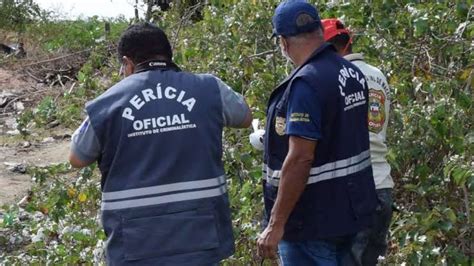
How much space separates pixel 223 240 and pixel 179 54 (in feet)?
9.59

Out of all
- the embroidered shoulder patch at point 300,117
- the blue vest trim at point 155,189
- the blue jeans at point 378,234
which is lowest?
the blue jeans at point 378,234

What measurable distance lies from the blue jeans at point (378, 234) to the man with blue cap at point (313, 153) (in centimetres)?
10

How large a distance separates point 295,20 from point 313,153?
0.48m

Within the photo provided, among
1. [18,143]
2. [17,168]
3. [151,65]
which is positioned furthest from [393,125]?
[18,143]

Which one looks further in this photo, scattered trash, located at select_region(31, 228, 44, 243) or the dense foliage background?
scattered trash, located at select_region(31, 228, 44, 243)

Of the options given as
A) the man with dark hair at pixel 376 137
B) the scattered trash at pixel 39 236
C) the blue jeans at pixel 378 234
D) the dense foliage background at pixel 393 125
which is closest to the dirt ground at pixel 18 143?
the scattered trash at pixel 39 236

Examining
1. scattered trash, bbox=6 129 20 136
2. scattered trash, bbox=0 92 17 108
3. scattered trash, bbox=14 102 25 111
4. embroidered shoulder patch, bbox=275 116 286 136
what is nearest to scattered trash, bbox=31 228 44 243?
embroidered shoulder patch, bbox=275 116 286 136

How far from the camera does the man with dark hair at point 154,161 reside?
3129 mm

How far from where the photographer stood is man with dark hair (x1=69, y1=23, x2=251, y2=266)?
3.13 m

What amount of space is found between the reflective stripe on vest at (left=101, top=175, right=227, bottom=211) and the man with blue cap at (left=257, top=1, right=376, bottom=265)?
0.26m

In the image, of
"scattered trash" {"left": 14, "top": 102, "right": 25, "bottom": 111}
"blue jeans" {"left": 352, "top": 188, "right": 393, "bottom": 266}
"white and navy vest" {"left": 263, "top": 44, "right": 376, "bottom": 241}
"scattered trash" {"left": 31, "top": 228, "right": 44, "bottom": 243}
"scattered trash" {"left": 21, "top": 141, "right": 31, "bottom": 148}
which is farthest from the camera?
"scattered trash" {"left": 14, "top": 102, "right": 25, "bottom": 111}

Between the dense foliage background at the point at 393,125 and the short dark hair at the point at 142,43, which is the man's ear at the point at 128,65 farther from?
the dense foliage background at the point at 393,125

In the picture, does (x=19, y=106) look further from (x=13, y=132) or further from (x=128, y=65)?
(x=128, y=65)

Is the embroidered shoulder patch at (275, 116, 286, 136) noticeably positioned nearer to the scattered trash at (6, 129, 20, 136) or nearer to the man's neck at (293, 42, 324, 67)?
the man's neck at (293, 42, 324, 67)
